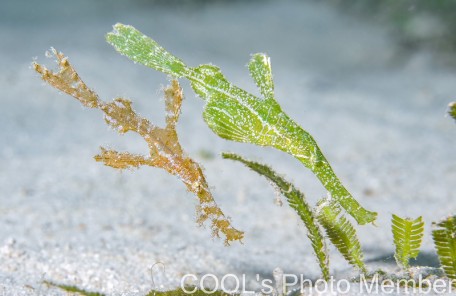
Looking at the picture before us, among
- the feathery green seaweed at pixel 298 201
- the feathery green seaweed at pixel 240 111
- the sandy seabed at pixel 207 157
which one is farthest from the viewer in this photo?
the sandy seabed at pixel 207 157

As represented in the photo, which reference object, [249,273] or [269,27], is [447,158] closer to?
[249,273]

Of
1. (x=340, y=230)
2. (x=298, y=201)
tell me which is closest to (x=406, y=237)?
(x=340, y=230)

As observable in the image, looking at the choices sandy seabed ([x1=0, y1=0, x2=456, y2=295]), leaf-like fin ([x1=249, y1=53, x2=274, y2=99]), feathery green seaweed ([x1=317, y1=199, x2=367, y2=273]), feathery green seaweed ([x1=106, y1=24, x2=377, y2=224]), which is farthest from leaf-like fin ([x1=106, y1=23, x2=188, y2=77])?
feathery green seaweed ([x1=317, y1=199, x2=367, y2=273])

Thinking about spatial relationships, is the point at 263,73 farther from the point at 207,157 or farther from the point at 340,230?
the point at 207,157

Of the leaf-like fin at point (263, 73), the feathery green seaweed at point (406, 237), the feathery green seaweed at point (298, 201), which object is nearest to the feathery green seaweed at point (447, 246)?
the feathery green seaweed at point (406, 237)

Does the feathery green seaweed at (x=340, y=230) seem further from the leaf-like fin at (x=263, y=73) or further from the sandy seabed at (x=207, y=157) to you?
the leaf-like fin at (x=263, y=73)
